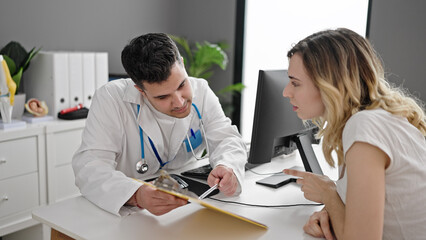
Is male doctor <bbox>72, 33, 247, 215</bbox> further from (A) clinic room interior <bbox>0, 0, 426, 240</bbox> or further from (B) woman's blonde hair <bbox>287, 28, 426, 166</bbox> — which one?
(B) woman's blonde hair <bbox>287, 28, 426, 166</bbox>

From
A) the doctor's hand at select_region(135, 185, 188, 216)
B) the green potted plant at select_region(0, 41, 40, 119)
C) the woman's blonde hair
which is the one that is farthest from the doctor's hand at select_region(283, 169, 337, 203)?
the green potted plant at select_region(0, 41, 40, 119)

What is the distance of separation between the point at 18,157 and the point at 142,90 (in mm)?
1195

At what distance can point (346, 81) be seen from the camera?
1.14 meters

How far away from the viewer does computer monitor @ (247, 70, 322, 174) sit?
1453 mm

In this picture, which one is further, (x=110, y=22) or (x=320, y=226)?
(x=110, y=22)

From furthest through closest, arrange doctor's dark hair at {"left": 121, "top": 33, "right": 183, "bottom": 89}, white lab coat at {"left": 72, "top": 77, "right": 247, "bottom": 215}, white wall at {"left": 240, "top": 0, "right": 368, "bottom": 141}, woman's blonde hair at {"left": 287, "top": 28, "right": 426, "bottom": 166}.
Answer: white wall at {"left": 240, "top": 0, "right": 368, "bottom": 141}, doctor's dark hair at {"left": 121, "top": 33, "right": 183, "bottom": 89}, white lab coat at {"left": 72, "top": 77, "right": 247, "bottom": 215}, woman's blonde hair at {"left": 287, "top": 28, "right": 426, "bottom": 166}

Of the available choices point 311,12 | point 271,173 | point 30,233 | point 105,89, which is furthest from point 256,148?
point 311,12

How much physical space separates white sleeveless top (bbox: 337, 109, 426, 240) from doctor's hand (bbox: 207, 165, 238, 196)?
19.8 inches

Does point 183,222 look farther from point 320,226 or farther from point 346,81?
point 346,81

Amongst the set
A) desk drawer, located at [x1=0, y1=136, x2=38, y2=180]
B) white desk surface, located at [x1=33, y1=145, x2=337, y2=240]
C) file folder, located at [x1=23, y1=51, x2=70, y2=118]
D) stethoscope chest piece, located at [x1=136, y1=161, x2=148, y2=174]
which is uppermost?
file folder, located at [x1=23, y1=51, x2=70, y2=118]

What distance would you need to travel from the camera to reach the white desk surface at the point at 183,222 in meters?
1.18

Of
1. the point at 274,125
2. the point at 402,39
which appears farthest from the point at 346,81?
the point at 402,39

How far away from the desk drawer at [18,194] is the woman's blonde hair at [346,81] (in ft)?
6.38

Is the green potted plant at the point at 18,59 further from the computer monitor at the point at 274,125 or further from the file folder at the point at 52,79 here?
the computer monitor at the point at 274,125
